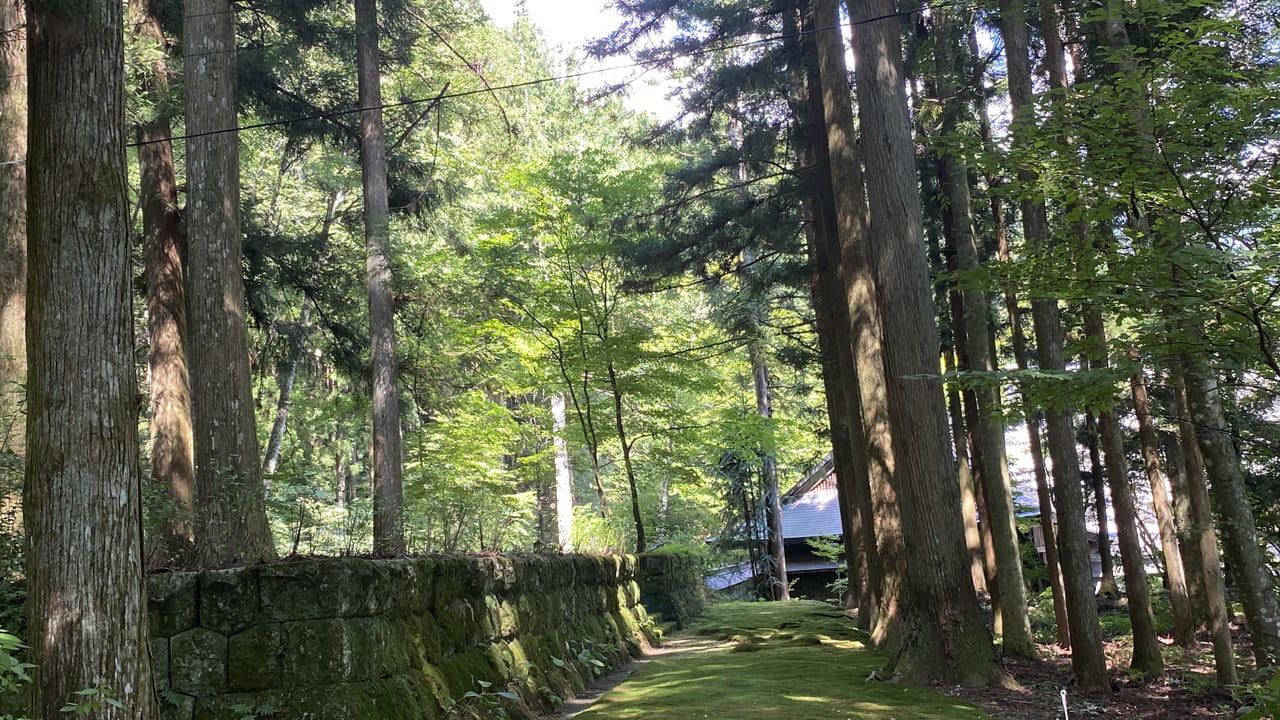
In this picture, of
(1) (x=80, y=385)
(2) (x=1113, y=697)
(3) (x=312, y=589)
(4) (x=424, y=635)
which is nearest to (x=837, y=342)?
(2) (x=1113, y=697)

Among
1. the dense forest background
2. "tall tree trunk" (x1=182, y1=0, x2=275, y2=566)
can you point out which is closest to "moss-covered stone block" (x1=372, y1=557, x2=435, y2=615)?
the dense forest background

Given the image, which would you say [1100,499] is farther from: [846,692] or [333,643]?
[333,643]

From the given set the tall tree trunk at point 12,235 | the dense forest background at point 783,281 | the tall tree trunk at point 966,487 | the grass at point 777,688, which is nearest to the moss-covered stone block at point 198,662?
the dense forest background at point 783,281

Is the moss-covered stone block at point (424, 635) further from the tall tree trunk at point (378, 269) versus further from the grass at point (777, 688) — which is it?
the tall tree trunk at point (378, 269)

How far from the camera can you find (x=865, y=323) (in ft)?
34.4

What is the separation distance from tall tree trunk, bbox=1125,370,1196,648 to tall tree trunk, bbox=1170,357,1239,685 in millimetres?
676

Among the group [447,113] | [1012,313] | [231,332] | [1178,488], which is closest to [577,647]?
[231,332]

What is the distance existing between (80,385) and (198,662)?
5.26ft

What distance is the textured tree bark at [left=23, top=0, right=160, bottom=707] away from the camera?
3.59 m

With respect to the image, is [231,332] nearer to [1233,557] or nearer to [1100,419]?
[1100,419]

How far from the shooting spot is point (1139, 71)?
5.10 metres

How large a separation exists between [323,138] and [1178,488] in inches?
552

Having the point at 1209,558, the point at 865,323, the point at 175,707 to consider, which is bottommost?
the point at 1209,558

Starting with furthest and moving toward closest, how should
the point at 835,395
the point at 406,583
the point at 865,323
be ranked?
the point at 835,395, the point at 865,323, the point at 406,583
